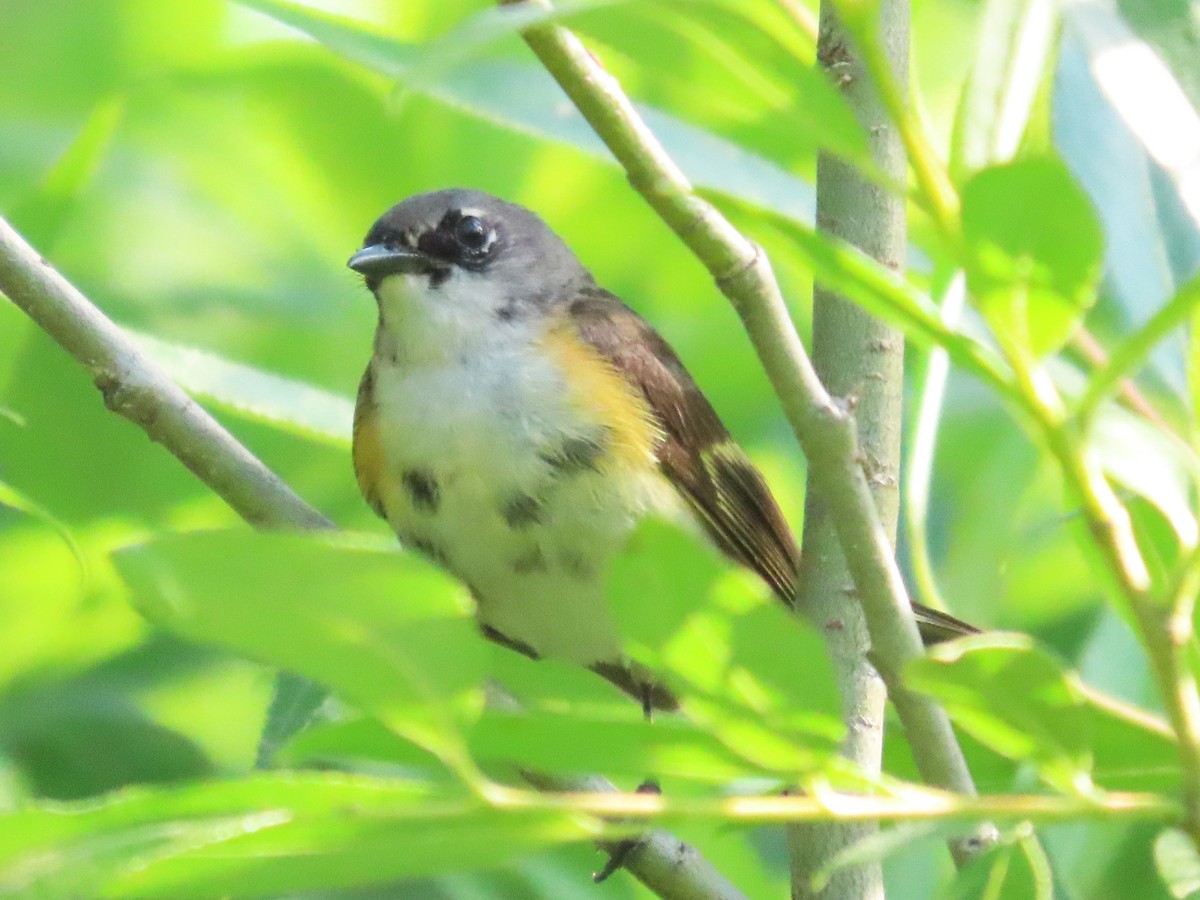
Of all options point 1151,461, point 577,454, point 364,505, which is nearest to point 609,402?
point 577,454

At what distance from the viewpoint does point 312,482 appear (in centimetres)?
278

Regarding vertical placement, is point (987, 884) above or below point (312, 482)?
above

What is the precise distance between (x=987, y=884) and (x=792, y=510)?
1741 mm

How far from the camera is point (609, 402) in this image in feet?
7.47

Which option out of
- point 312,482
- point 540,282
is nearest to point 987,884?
point 540,282

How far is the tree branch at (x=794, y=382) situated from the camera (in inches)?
37.2

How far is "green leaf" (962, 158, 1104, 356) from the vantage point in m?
0.65

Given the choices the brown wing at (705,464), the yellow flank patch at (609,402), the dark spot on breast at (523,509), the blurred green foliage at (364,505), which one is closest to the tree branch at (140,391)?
the blurred green foliage at (364,505)

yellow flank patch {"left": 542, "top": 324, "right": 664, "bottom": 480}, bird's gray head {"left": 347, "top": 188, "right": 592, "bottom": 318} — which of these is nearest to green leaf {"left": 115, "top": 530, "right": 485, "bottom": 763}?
yellow flank patch {"left": 542, "top": 324, "right": 664, "bottom": 480}

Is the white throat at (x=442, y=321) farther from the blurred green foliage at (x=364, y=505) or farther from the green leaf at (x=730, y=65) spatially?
the green leaf at (x=730, y=65)

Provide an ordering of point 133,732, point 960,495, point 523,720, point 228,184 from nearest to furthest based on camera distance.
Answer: point 523,720, point 133,732, point 960,495, point 228,184

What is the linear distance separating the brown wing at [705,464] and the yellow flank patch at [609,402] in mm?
30

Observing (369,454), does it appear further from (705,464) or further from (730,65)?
(730,65)

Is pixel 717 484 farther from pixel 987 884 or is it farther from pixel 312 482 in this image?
pixel 987 884
